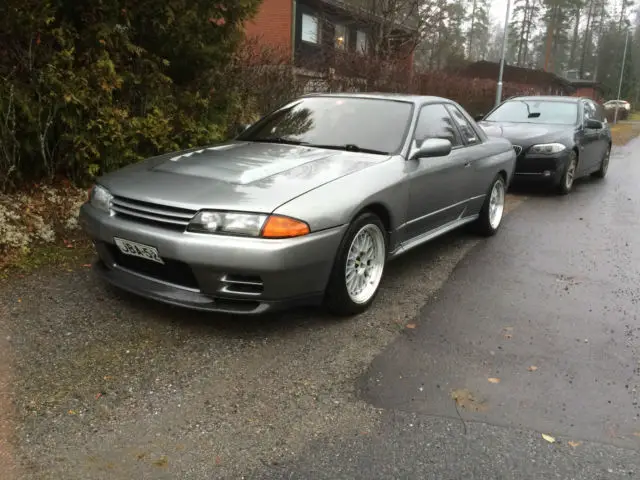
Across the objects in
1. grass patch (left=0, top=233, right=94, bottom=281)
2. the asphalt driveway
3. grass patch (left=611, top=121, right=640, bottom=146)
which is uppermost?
grass patch (left=611, top=121, right=640, bottom=146)

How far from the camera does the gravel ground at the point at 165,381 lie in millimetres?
2574

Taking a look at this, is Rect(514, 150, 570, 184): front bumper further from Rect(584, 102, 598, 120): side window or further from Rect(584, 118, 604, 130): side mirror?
Rect(584, 102, 598, 120): side window

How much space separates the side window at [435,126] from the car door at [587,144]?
16.8 feet

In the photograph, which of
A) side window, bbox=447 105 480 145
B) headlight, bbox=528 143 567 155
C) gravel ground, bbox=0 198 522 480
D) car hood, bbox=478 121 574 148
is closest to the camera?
gravel ground, bbox=0 198 522 480

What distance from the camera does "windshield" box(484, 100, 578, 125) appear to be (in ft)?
33.4

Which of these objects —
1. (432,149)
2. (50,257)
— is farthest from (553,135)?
(50,257)

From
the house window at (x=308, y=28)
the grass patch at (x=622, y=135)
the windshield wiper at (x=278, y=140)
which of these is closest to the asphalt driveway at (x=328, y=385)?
the windshield wiper at (x=278, y=140)

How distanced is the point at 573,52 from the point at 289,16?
232 feet

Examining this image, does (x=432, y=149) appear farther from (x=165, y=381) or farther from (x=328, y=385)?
(x=165, y=381)

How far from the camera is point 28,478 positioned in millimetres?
2383

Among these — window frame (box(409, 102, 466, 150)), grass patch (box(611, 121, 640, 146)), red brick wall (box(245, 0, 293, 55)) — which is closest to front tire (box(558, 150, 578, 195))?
window frame (box(409, 102, 466, 150))

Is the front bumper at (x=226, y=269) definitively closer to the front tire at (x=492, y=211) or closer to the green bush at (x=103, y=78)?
the green bush at (x=103, y=78)

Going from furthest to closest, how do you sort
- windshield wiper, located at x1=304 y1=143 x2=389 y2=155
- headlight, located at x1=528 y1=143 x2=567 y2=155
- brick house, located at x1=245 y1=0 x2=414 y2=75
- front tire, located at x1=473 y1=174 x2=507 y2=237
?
brick house, located at x1=245 y1=0 x2=414 y2=75
headlight, located at x1=528 y1=143 x2=567 y2=155
front tire, located at x1=473 y1=174 x2=507 y2=237
windshield wiper, located at x1=304 y1=143 x2=389 y2=155

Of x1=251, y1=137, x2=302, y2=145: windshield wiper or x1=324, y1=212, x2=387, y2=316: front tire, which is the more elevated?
x1=251, y1=137, x2=302, y2=145: windshield wiper
